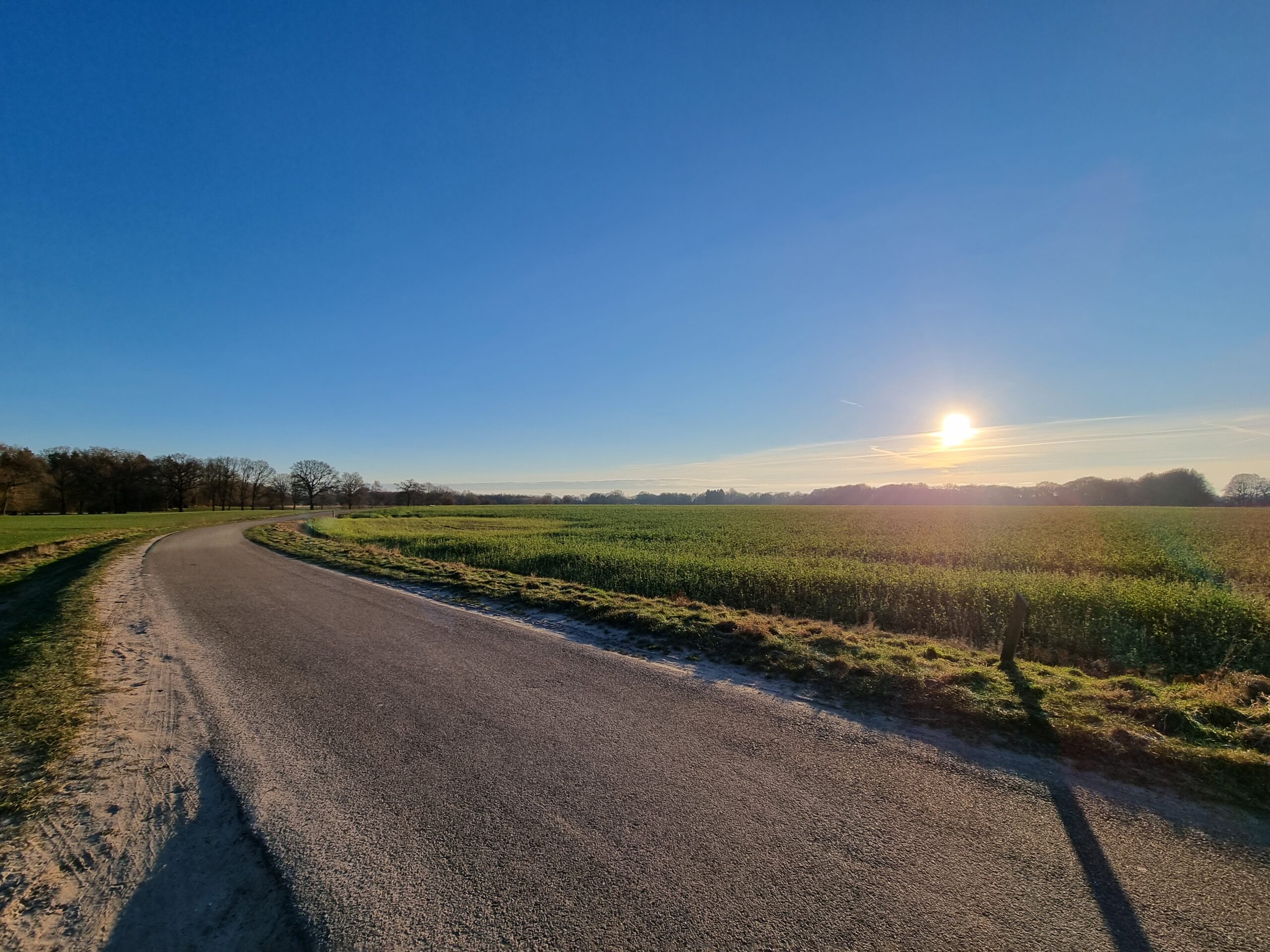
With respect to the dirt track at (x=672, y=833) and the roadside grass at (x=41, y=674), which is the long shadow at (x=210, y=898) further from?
the roadside grass at (x=41, y=674)

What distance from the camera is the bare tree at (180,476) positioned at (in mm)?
79000

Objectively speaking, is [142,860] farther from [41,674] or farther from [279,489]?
[279,489]

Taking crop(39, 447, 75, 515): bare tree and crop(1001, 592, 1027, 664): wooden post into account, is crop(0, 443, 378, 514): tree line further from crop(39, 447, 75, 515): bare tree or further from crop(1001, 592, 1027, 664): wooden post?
crop(1001, 592, 1027, 664): wooden post

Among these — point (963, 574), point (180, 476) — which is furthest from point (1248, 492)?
point (180, 476)

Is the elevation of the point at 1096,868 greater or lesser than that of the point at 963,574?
lesser

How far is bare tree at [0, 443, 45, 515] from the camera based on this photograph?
60.6 metres

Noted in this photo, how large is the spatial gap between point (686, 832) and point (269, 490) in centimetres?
12391

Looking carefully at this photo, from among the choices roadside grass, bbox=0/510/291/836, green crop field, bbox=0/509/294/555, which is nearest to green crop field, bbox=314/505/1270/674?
roadside grass, bbox=0/510/291/836

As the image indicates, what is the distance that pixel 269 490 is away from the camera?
10225cm

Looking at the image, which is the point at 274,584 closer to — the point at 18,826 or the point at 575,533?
the point at 18,826

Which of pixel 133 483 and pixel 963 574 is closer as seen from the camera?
pixel 963 574

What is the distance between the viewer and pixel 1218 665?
838 centimetres

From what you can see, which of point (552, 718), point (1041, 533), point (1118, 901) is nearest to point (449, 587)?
point (552, 718)

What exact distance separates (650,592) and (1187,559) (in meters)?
21.1
